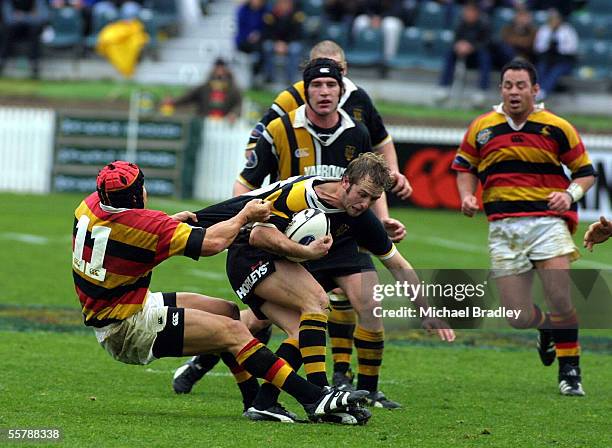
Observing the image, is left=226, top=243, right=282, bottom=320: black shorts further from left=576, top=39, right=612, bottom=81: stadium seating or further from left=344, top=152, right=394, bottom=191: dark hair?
Result: left=576, top=39, right=612, bottom=81: stadium seating

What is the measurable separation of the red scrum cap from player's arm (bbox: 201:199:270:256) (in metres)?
0.50

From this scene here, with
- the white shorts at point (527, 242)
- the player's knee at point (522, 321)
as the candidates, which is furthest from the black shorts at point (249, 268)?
the white shorts at point (527, 242)

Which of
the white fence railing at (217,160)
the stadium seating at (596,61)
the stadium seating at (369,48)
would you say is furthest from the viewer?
the stadium seating at (369,48)

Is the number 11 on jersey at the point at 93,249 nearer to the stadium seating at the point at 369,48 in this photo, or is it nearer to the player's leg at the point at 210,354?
the player's leg at the point at 210,354

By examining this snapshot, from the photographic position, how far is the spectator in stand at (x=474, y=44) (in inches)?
984

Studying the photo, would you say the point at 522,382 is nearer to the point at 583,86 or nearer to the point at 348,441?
the point at 348,441

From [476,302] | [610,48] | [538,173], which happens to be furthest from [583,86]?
[476,302]

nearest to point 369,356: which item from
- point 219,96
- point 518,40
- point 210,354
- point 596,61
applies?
point 210,354

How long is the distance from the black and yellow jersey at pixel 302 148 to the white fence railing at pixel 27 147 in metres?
15.2

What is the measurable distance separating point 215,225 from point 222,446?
4.27 ft

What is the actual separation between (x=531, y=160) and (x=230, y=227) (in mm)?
3044

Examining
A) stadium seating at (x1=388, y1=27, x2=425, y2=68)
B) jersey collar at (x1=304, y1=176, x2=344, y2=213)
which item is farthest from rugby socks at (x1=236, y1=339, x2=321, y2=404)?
stadium seating at (x1=388, y1=27, x2=425, y2=68)

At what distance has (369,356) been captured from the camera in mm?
8258

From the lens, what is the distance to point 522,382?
9500 millimetres
